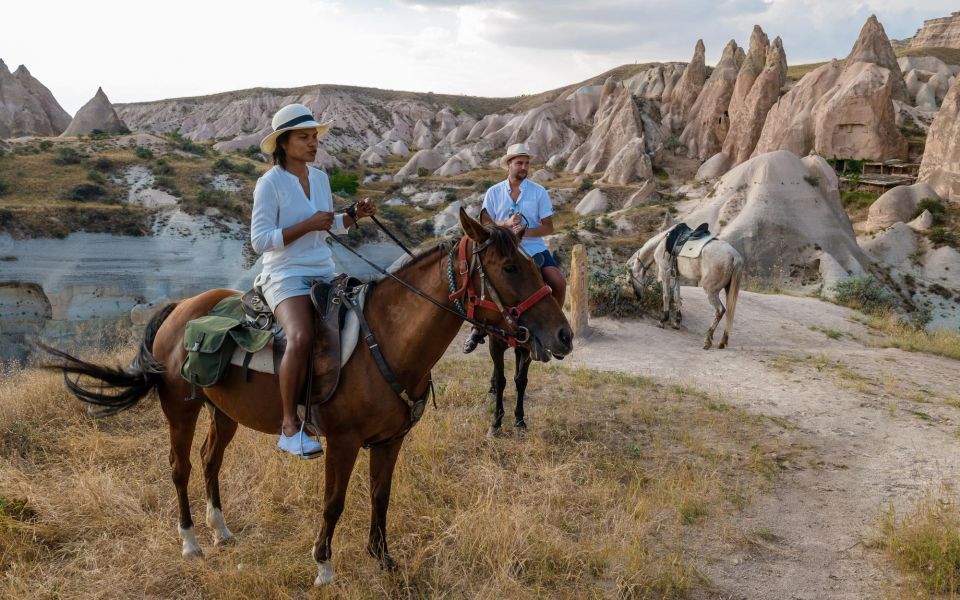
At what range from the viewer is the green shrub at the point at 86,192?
79.3ft

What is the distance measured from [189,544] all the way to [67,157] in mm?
32183

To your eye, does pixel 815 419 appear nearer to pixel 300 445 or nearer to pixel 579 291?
pixel 579 291

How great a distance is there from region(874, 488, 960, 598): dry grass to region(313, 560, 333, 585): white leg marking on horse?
3.49m

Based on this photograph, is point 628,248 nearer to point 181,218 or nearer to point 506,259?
point 181,218

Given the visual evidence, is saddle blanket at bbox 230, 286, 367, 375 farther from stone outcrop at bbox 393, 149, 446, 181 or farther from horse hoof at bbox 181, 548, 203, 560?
stone outcrop at bbox 393, 149, 446, 181

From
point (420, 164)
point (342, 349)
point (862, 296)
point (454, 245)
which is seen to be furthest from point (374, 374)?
point (420, 164)

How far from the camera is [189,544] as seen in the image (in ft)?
11.7

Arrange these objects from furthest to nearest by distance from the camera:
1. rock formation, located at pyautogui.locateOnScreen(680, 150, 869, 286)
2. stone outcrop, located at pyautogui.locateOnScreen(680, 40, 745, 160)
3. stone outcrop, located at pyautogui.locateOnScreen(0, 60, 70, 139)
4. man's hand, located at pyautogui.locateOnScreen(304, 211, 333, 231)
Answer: stone outcrop, located at pyautogui.locateOnScreen(0, 60, 70, 139)
stone outcrop, located at pyautogui.locateOnScreen(680, 40, 745, 160)
rock formation, located at pyautogui.locateOnScreen(680, 150, 869, 286)
man's hand, located at pyautogui.locateOnScreen(304, 211, 333, 231)

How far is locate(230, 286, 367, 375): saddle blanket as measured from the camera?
297 centimetres

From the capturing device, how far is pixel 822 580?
3541 mm

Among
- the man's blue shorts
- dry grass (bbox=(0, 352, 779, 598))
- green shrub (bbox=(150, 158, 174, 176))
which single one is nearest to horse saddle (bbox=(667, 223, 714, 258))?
dry grass (bbox=(0, 352, 779, 598))

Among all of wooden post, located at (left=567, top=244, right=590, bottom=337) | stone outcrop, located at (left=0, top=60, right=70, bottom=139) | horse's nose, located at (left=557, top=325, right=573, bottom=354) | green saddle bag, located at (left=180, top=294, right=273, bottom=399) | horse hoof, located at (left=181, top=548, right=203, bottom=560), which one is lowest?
horse hoof, located at (left=181, top=548, right=203, bottom=560)

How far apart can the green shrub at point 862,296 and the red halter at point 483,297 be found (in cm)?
1526

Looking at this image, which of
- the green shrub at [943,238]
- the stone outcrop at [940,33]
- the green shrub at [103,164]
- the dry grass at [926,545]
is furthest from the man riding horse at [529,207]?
the stone outcrop at [940,33]
